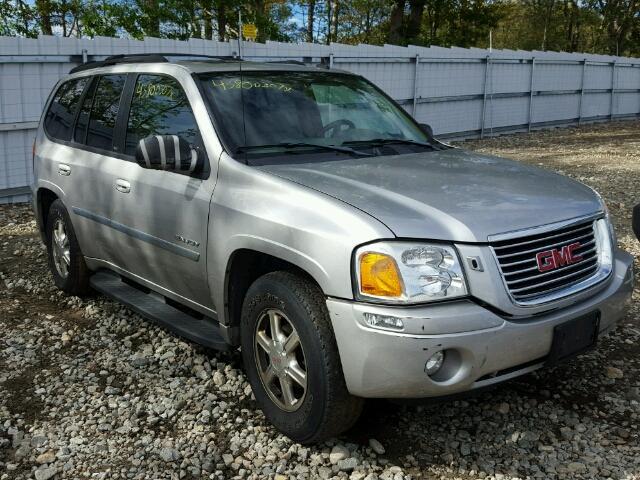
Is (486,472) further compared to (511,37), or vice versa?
(511,37)

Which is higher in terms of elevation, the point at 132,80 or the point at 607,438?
the point at 132,80

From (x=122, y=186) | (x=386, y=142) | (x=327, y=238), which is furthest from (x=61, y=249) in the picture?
(x=327, y=238)

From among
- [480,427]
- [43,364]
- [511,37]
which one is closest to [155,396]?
[43,364]

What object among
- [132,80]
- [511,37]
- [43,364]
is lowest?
[43,364]

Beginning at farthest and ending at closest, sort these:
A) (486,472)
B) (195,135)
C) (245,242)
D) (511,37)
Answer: (511,37) → (195,135) → (245,242) → (486,472)

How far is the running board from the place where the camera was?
3.79 meters

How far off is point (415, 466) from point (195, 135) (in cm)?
206

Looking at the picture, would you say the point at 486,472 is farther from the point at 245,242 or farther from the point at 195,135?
the point at 195,135

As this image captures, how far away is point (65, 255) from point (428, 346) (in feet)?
11.7

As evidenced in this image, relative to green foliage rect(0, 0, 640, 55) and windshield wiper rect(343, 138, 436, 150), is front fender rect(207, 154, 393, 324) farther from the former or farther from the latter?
green foliage rect(0, 0, 640, 55)

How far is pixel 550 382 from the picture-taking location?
392cm

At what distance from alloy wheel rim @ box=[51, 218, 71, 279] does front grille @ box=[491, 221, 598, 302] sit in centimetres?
352

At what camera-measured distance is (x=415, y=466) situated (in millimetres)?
3133

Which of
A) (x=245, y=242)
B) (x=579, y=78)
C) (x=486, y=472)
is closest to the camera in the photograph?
(x=486, y=472)
